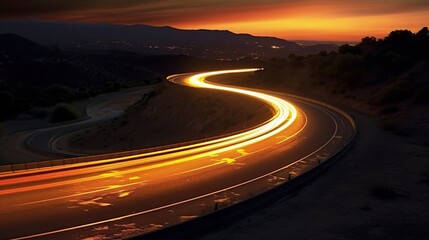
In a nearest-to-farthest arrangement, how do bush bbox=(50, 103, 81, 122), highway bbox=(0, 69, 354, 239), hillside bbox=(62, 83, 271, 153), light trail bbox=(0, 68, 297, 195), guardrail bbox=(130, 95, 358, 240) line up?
guardrail bbox=(130, 95, 358, 240) → highway bbox=(0, 69, 354, 239) → light trail bbox=(0, 68, 297, 195) → hillside bbox=(62, 83, 271, 153) → bush bbox=(50, 103, 81, 122)

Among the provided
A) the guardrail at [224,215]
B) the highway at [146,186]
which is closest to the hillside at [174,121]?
the highway at [146,186]

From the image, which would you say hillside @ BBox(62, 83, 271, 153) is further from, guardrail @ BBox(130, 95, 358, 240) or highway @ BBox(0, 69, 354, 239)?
guardrail @ BBox(130, 95, 358, 240)

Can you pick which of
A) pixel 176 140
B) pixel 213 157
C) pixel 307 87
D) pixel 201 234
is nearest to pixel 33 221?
pixel 201 234

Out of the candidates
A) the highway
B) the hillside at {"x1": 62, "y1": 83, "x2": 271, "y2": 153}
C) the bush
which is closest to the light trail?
the highway

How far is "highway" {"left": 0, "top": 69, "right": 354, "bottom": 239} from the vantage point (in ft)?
35.7

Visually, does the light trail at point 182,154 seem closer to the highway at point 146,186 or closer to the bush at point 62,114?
the highway at point 146,186

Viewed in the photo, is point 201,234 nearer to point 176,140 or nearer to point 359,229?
point 359,229

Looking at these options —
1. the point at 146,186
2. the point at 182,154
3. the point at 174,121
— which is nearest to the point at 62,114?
the point at 174,121

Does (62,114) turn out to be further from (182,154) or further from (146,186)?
(146,186)

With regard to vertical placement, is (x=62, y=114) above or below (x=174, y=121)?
below

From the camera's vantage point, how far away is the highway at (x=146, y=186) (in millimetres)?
10875

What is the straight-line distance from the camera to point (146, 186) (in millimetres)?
14859

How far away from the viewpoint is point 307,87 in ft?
192

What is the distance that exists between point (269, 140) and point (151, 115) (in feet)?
92.8
